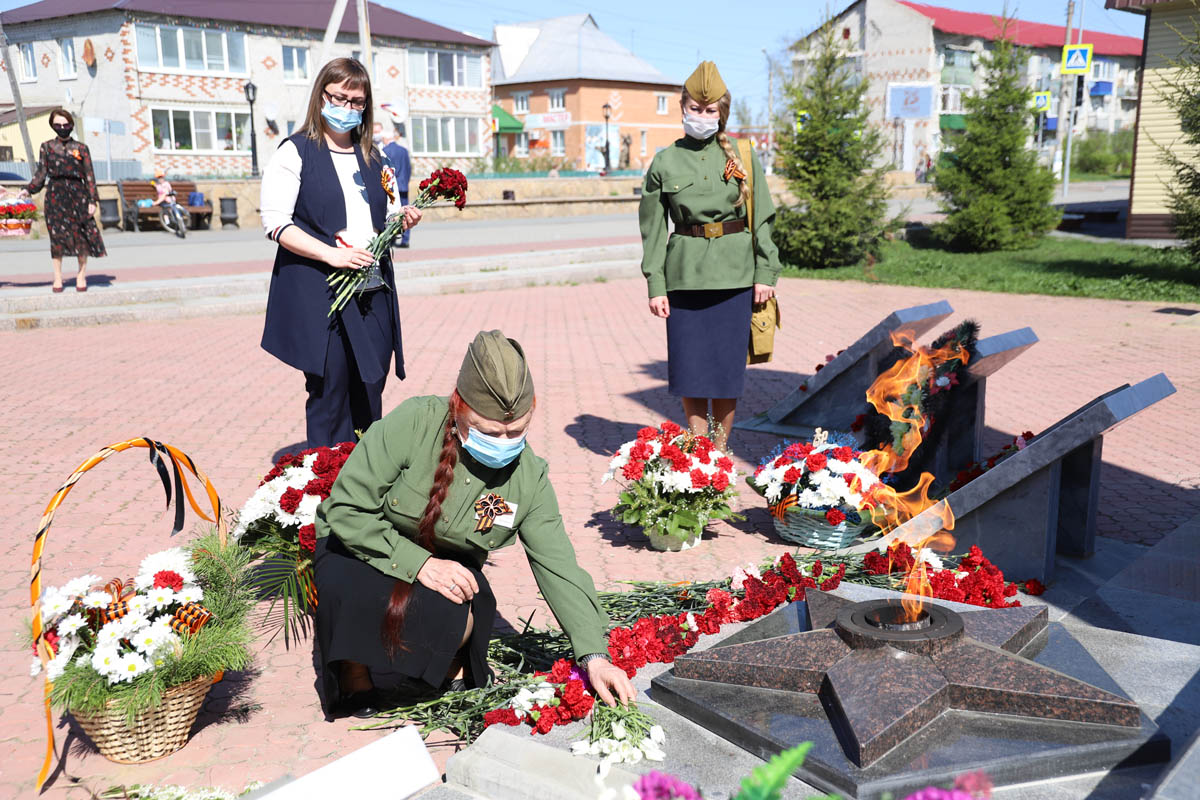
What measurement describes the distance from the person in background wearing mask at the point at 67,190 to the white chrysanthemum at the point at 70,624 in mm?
10025

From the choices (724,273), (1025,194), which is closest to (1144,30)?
(1025,194)

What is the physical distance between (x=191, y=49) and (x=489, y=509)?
4170 centimetres

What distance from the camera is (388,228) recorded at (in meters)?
4.57

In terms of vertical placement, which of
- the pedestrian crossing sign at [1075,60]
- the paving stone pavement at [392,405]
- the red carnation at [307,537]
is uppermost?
the pedestrian crossing sign at [1075,60]

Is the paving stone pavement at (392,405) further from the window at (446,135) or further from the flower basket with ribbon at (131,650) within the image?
the window at (446,135)

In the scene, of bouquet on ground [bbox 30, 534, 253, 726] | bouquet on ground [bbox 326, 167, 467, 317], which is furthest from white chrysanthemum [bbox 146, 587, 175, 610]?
bouquet on ground [bbox 326, 167, 467, 317]

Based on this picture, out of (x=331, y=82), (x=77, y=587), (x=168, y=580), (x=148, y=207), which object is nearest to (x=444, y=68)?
(x=148, y=207)

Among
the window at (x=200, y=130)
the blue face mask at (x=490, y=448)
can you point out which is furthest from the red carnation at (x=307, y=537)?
the window at (x=200, y=130)

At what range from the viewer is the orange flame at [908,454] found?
4.32 meters

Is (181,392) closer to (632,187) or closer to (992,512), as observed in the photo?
(992,512)

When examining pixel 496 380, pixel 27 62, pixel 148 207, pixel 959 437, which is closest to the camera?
pixel 496 380

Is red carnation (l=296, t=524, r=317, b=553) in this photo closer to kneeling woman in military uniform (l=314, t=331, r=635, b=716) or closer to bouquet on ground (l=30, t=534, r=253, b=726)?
bouquet on ground (l=30, t=534, r=253, b=726)

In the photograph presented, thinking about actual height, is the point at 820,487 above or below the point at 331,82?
below

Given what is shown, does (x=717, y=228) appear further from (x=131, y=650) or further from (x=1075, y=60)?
(x=1075, y=60)
